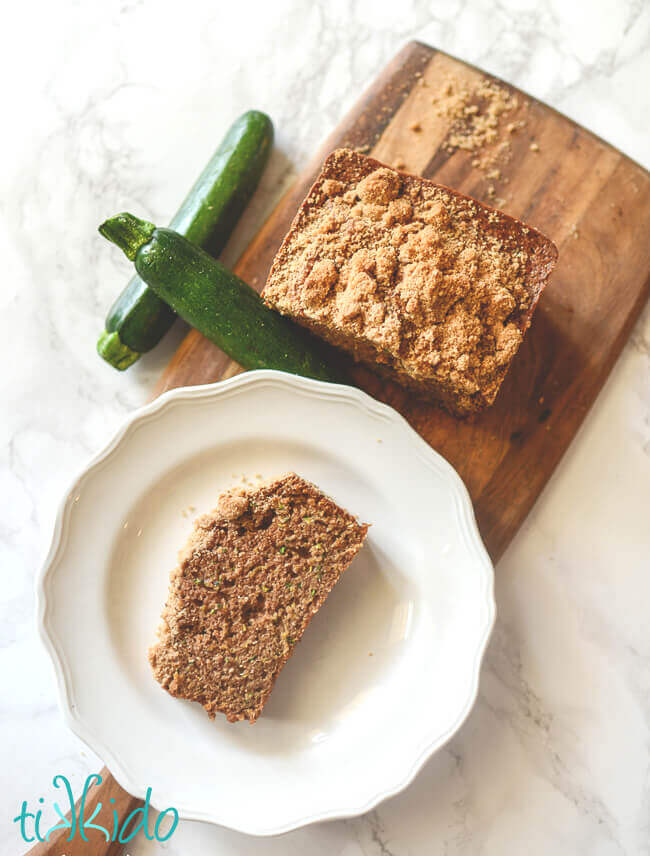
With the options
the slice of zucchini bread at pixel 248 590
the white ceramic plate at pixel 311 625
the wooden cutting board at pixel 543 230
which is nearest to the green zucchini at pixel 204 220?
the wooden cutting board at pixel 543 230

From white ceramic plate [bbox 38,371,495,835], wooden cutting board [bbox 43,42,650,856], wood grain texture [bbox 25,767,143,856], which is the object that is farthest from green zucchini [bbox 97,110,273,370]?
wood grain texture [bbox 25,767,143,856]

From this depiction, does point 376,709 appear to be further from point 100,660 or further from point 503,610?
point 100,660

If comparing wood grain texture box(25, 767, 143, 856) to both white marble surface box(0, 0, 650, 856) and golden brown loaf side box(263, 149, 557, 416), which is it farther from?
golden brown loaf side box(263, 149, 557, 416)

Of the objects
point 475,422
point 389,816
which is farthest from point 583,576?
point 389,816

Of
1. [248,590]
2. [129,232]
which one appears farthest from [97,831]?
[129,232]

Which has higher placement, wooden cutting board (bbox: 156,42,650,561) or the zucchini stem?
wooden cutting board (bbox: 156,42,650,561)

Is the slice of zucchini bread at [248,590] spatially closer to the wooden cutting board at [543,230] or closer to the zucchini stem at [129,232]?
the wooden cutting board at [543,230]
